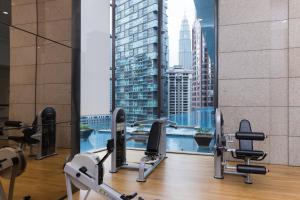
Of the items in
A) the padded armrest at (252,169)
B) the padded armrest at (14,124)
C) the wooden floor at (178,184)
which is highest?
the padded armrest at (14,124)

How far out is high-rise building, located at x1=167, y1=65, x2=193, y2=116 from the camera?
573 cm

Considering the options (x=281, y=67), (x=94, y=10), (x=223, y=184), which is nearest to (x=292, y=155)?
(x=281, y=67)

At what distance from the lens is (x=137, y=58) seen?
609cm

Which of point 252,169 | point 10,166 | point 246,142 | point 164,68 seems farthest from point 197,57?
point 10,166

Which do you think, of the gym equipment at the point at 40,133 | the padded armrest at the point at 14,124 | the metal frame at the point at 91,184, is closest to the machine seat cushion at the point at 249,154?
the metal frame at the point at 91,184

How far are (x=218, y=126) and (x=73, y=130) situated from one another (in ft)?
6.55

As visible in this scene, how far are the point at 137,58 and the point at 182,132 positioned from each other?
2.16 meters

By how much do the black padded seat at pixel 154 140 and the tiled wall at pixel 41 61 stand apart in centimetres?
137

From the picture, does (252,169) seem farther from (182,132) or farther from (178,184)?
(182,132)

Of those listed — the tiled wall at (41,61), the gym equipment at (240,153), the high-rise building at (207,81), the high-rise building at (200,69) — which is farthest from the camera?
the high-rise building at (200,69)

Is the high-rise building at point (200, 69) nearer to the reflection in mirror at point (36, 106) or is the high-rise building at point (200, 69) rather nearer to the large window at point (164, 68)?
the large window at point (164, 68)

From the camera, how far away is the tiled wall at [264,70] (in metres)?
4.38

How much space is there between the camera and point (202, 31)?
5582mm

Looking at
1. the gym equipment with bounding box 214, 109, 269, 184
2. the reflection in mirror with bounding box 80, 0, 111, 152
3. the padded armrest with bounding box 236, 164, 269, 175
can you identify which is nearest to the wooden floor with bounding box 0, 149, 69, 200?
the reflection in mirror with bounding box 80, 0, 111, 152
